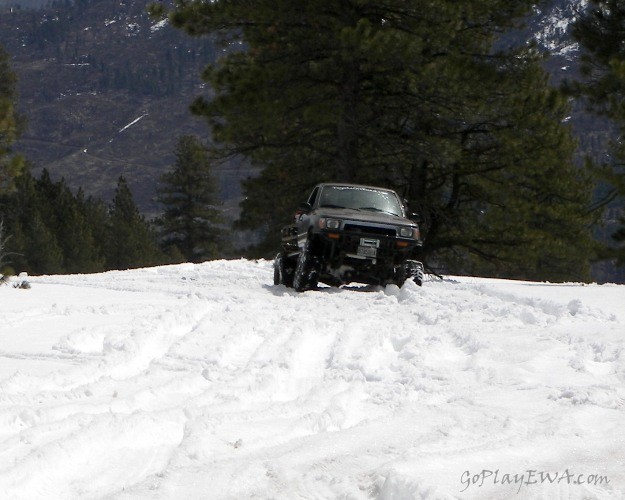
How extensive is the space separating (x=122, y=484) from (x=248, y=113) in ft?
61.5

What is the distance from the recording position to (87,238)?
2729 inches

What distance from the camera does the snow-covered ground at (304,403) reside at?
3.57 metres

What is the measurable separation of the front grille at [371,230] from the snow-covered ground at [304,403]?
3.64 m

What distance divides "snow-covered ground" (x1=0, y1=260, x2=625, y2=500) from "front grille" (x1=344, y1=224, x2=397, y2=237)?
3644mm

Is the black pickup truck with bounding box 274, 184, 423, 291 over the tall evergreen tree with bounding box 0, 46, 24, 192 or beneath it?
beneath

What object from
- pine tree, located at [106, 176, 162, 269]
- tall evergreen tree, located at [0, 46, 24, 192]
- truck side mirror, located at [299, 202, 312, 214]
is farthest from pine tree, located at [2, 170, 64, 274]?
truck side mirror, located at [299, 202, 312, 214]

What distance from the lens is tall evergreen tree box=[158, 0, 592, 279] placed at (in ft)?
69.1

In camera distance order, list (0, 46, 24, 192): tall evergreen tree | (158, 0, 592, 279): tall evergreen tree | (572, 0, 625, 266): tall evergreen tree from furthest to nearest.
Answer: (572, 0, 625, 266): tall evergreen tree → (158, 0, 592, 279): tall evergreen tree → (0, 46, 24, 192): tall evergreen tree

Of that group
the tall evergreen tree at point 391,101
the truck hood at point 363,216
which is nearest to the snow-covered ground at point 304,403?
the truck hood at point 363,216

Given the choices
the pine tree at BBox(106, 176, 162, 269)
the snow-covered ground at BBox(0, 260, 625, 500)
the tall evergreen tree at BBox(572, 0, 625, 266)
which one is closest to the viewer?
the snow-covered ground at BBox(0, 260, 625, 500)

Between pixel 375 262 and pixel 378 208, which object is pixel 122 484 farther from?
pixel 378 208

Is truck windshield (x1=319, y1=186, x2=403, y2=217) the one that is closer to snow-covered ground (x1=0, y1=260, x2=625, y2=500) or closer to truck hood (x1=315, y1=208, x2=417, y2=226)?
truck hood (x1=315, y1=208, x2=417, y2=226)

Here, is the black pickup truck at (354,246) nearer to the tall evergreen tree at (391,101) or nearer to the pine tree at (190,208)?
the tall evergreen tree at (391,101)

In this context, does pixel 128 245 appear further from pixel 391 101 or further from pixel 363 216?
pixel 363 216
